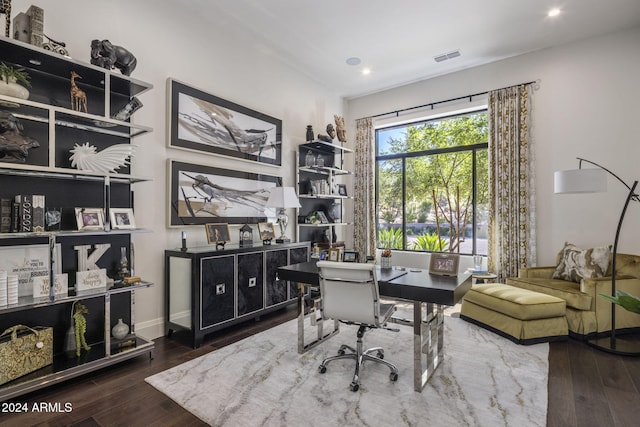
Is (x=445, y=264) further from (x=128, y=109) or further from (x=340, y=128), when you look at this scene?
(x=340, y=128)

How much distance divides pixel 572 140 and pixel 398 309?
3146 mm

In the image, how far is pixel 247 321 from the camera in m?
3.73

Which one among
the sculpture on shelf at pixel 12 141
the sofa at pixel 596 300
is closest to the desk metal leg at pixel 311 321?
the sculpture on shelf at pixel 12 141

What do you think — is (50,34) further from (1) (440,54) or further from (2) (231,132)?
(1) (440,54)

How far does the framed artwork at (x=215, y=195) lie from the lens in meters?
3.42

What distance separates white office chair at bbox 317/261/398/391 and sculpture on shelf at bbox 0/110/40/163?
215 cm

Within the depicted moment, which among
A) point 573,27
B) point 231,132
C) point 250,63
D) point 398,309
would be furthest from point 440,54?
point 398,309

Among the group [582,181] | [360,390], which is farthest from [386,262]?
[582,181]

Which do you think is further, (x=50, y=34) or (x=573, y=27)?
(x=573, y=27)

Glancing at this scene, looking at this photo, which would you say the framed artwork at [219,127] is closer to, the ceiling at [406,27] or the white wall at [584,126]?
the ceiling at [406,27]

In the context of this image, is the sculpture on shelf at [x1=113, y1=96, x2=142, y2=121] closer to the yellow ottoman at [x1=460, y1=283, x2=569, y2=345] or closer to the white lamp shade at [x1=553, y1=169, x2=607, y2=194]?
the yellow ottoman at [x1=460, y1=283, x2=569, y2=345]

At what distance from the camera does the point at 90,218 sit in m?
2.57

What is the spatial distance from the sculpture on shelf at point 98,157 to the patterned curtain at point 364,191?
13.3ft

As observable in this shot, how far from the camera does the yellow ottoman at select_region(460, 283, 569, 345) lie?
310 cm
